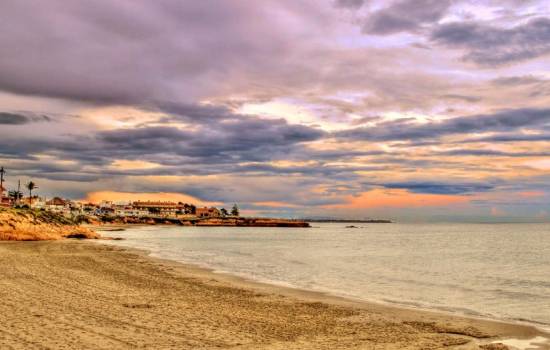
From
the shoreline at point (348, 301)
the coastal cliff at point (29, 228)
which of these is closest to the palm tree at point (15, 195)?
the coastal cliff at point (29, 228)

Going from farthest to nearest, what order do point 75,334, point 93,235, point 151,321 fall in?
1. point 93,235
2. point 151,321
3. point 75,334

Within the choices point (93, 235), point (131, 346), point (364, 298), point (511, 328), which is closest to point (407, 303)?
point (364, 298)

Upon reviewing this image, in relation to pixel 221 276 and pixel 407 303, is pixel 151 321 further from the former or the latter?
pixel 221 276

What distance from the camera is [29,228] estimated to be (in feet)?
204

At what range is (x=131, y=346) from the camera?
11.0 m

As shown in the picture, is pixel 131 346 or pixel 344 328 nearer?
pixel 131 346

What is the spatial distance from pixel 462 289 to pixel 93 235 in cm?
6646

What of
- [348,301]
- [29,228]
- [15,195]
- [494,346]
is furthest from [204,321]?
[15,195]

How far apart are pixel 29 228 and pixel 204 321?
5672 cm

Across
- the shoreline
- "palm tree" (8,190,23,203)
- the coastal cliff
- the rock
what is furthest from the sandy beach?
"palm tree" (8,190,23,203)

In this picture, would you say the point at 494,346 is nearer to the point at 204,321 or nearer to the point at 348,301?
the point at 204,321

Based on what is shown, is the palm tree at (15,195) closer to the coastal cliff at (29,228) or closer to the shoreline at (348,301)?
the coastal cliff at (29,228)

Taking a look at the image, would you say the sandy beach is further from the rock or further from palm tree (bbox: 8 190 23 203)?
palm tree (bbox: 8 190 23 203)

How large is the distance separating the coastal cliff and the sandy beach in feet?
131
